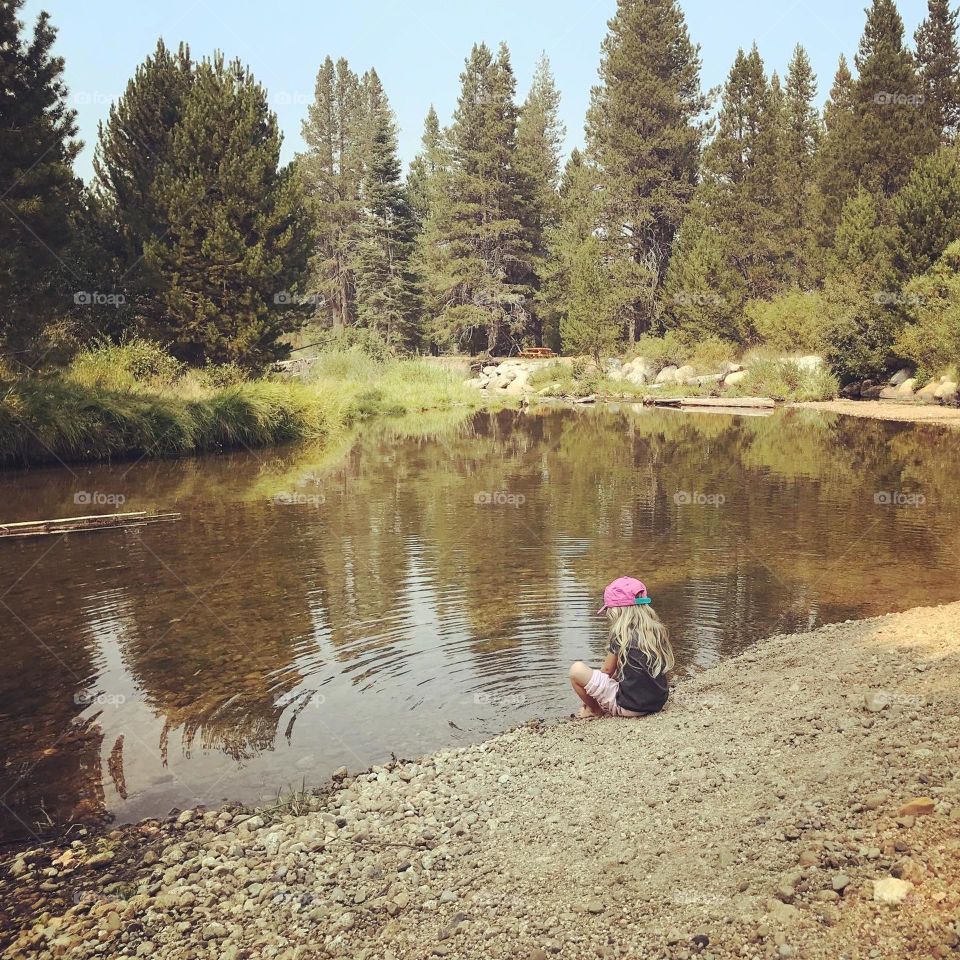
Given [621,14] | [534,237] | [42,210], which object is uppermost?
[621,14]

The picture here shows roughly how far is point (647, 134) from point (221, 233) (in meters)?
38.3

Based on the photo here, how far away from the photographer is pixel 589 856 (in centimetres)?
385

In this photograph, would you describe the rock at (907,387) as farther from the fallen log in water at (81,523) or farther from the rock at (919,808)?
the rock at (919,808)

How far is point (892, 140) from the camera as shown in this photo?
145ft

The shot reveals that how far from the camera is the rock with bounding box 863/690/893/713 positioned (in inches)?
193

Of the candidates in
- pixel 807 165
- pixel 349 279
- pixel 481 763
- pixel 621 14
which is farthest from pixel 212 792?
pixel 349 279

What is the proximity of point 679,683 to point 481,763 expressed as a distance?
227 cm

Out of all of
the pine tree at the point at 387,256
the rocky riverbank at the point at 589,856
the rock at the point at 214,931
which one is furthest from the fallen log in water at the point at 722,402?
the rock at the point at 214,931

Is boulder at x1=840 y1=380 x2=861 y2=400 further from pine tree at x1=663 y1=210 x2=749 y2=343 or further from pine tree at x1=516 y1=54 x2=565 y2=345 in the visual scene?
pine tree at x1=516 y1=54 x2=565 y2=345

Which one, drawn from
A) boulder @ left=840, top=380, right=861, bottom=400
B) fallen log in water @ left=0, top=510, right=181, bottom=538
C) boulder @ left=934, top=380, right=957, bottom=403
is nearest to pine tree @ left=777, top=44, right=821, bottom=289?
boulder @ left=840, top=380, right=861, bottom=400

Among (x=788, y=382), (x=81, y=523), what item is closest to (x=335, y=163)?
(x=788, y=382)

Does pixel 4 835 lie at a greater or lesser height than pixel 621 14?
lesser

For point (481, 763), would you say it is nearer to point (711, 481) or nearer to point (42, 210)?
point (711, 481)

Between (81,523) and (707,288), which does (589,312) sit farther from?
(81,523)
